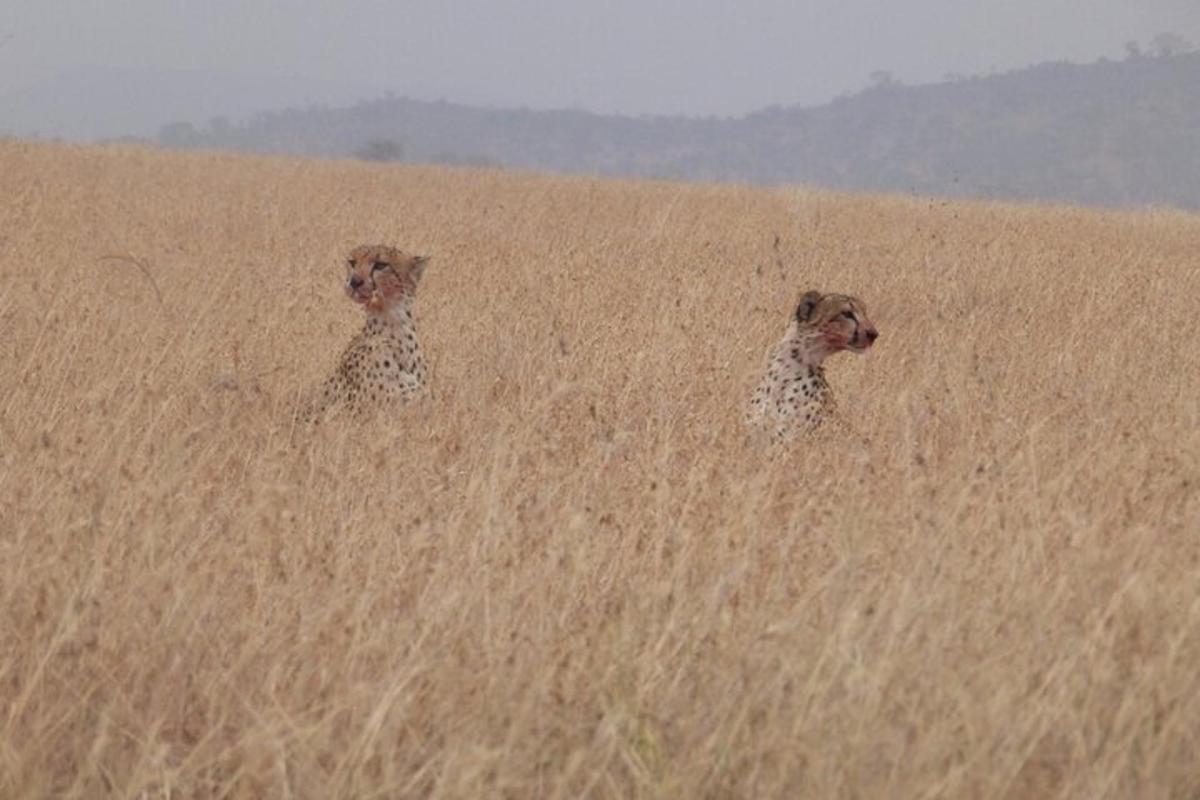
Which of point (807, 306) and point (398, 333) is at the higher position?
point (807, 306)

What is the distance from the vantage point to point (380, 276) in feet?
19.4

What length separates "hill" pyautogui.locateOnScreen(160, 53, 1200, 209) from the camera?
148375mm

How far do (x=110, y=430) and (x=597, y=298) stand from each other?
10.8 ft

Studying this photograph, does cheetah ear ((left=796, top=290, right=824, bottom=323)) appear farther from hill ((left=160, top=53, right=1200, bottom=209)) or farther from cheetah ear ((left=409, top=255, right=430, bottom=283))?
hill ((left=160, top=53, right=1200, bottom=209))

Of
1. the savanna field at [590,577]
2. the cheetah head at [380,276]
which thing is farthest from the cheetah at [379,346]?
the savanna field at [590,577]

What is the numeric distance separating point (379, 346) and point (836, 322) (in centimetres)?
166

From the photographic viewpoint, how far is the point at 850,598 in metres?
3.04

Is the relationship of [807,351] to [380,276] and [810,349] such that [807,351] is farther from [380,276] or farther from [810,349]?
[380,276]

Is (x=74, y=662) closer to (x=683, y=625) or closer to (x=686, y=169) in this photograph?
(x=683, y=625)

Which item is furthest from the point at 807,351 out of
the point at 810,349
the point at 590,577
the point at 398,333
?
the point at 590,577

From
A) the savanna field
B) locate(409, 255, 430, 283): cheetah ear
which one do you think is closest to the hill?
locate(409, 255, 430, 283): cheetah ear

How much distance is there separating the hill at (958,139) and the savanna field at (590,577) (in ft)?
421

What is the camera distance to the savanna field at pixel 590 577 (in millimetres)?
2529

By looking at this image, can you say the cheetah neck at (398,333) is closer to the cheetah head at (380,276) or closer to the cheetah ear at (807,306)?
the cheetah head at (380,276)
